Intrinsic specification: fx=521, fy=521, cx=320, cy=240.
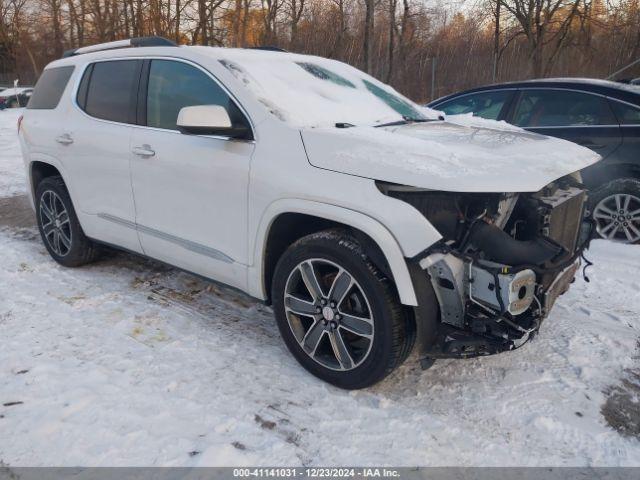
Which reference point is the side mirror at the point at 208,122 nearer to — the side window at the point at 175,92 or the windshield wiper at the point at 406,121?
the side window at the point at 175,92

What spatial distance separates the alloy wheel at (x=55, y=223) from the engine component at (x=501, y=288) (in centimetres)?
361

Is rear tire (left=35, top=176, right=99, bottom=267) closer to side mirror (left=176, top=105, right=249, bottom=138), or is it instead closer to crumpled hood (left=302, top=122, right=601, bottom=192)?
side mirror (left=176, top=105, right=249, bottom=138)

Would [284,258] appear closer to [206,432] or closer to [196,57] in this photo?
[206,432]

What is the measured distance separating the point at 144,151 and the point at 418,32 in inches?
993

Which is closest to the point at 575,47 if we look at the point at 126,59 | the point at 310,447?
the point at 126,59

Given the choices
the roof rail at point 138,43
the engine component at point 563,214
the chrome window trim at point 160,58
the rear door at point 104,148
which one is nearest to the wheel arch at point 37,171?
the rear door at point 104,148

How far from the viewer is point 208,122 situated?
301cm

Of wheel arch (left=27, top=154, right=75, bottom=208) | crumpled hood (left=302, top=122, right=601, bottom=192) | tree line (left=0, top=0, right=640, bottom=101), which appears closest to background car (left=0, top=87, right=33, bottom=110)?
tree line (left=0, top=0, right=640, bottom=101)

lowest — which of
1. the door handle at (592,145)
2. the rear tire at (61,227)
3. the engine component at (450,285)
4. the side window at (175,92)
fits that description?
the rear tire at (61,227)

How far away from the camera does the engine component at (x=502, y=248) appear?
2521 mm

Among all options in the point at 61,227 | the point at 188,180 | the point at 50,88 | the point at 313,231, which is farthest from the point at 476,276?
the point at 50,88

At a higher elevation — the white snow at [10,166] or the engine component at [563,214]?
the engine component at [563,214]

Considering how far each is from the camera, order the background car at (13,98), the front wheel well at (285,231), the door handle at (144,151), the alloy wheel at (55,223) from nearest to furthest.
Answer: the front wheel well at (285,231), the door handle at (144,151), the alloy wheel at (55,223), the background car at (13,98)

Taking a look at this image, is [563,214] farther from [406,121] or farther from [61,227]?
[61,227]
